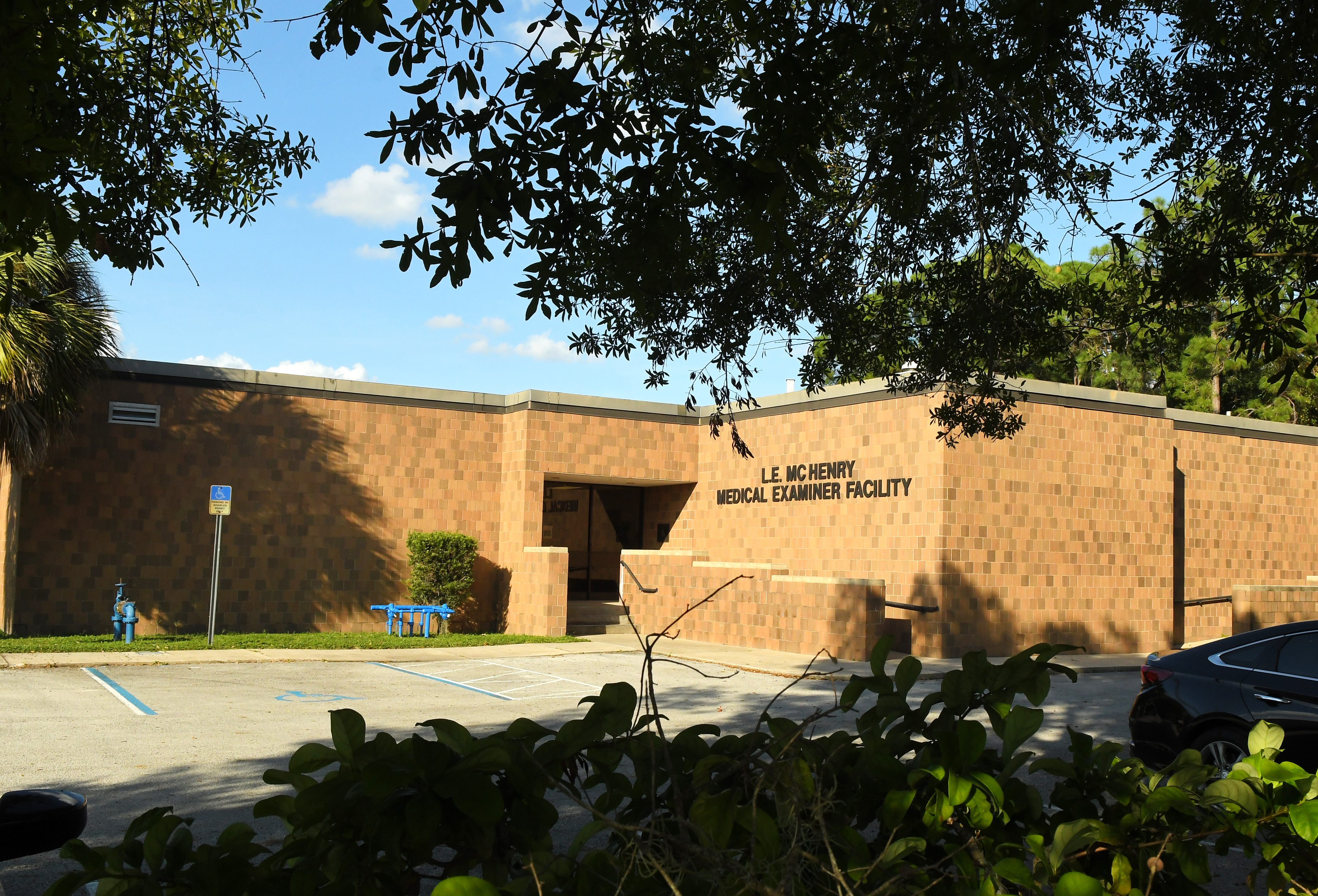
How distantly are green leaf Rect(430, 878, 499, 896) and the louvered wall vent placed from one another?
20.6 metres

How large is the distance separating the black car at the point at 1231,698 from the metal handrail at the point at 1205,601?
15948 millimetres

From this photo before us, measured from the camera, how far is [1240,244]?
7746 mm

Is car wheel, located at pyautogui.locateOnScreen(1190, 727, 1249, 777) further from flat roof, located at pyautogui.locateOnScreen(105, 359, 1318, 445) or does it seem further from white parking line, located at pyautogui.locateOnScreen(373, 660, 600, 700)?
flat roof, located at pyautogui.locateOnScreen(105, 359, 1318, 445)

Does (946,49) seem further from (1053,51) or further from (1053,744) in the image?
(1053,744)

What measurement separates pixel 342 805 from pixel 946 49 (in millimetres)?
5038

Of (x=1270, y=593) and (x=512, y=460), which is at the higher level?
(x=512, y=460)

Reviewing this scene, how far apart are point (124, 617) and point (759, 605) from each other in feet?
38.2

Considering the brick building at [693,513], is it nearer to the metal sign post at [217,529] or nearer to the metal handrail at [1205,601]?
the metal handrail at [1205,601]

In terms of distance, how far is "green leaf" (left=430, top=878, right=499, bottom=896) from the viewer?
1532mm

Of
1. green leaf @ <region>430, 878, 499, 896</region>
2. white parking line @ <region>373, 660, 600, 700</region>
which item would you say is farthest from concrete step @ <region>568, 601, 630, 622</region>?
green leaf @ <region>430, 878, 499, 896</region>

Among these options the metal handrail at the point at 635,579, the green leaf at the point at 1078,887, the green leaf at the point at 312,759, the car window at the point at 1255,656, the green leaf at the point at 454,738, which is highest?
the metal handrail at the point at 635,579

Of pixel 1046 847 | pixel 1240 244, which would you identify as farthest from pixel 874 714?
pixel 1240 244

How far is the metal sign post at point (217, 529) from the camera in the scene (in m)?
17.8

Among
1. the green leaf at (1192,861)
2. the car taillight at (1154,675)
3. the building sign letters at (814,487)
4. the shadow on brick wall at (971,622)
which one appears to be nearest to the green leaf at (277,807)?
the green leaf at (1192,861)
